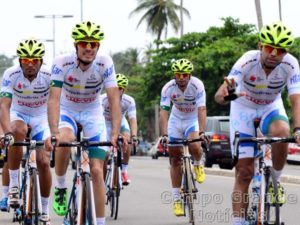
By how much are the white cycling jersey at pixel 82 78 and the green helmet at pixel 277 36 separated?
5.34ft

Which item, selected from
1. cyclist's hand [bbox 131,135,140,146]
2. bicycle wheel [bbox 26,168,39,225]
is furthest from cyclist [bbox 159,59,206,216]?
bicycle wheel [bbox 26,168,39,225]

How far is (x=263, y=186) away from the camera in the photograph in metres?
8.16

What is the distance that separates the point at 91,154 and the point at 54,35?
155 feet

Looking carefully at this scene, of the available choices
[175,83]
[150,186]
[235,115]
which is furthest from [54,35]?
[235,115]

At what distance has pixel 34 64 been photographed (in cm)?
1020

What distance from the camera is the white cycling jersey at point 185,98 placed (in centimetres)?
1286

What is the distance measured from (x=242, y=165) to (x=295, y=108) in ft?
2.69

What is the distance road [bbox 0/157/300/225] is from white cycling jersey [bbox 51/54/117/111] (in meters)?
3.21

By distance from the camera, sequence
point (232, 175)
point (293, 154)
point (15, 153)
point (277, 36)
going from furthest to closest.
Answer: point (293, 154), point (232, 175), point (15, 153), point (277, 36)

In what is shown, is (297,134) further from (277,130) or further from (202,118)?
(202,118)

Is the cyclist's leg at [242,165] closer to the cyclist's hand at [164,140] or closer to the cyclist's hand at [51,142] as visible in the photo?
the cyclist's hand at [51,142]

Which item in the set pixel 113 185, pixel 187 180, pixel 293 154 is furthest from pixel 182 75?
pixel 293 154

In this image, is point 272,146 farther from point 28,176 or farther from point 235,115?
point 28,176

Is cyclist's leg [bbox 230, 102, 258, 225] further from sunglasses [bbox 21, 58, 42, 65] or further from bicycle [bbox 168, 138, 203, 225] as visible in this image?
bicycle [bbox 168, 138, 203, 225]
